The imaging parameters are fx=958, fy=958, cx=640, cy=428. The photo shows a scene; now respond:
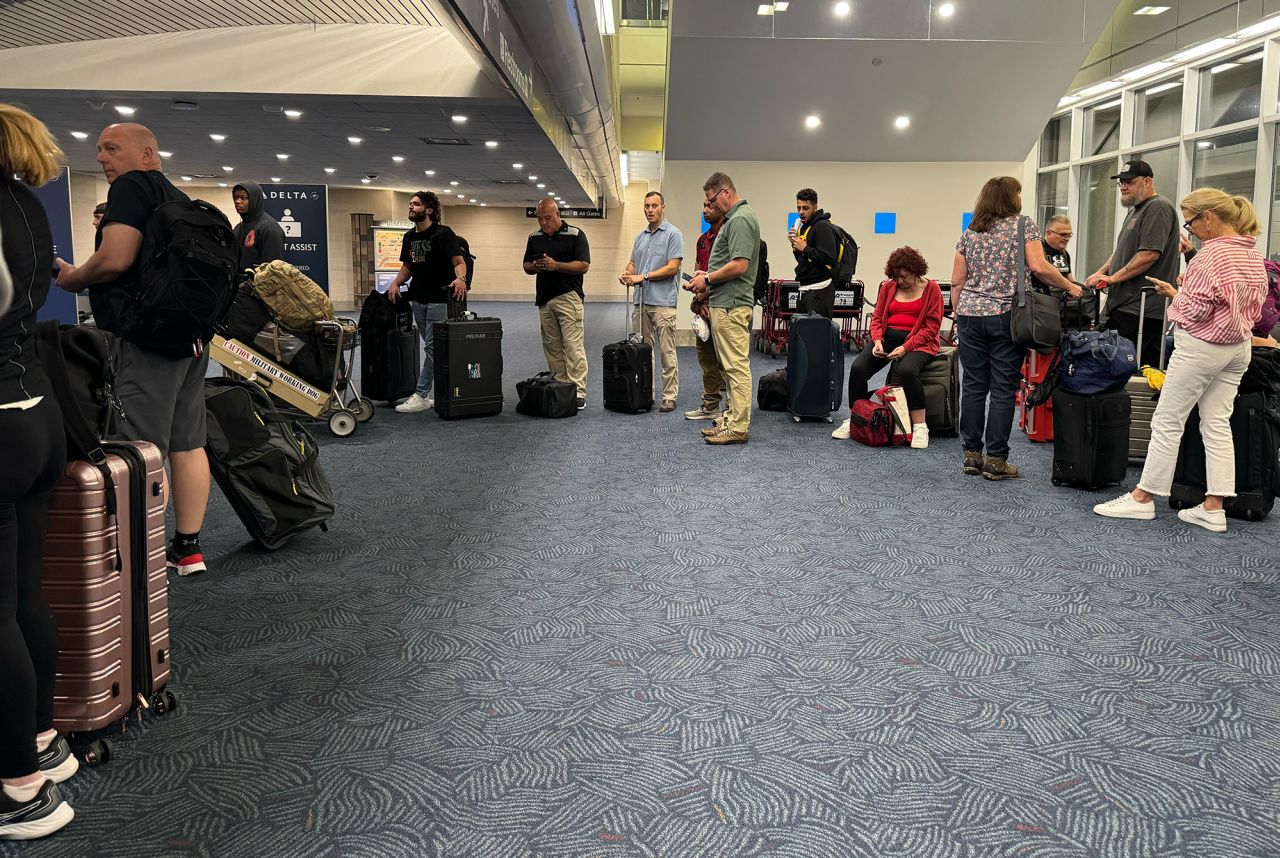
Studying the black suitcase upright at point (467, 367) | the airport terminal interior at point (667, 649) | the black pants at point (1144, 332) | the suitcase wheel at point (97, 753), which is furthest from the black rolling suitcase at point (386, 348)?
the suitcase wheel at point (97, 753)

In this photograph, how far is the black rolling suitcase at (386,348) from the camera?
24.6ft

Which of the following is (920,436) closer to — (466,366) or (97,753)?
(466,366)

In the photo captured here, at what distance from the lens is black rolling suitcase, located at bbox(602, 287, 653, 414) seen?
24.4ft

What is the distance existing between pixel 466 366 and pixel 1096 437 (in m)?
4.31

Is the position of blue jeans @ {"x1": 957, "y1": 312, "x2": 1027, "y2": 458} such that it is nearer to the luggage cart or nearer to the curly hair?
the curly hair

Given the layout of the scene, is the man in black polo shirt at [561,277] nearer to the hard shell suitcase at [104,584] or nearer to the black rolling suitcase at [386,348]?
the black rolling suitcase at [386,348]

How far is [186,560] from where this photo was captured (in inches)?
135

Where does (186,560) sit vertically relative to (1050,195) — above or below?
below

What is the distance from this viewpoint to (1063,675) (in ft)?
8.71

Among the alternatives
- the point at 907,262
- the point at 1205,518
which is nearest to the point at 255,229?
the point at 907,262

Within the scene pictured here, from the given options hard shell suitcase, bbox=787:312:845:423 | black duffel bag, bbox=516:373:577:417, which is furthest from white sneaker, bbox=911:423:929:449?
black duffel bag, bbox=516:373:577:417

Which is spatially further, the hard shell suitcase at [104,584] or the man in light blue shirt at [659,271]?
the man in light blue shirt at [659,271]

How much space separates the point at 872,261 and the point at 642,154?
48.2 feet

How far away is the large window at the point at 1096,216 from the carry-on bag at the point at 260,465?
13.0 metres
